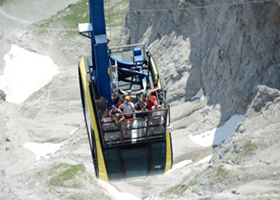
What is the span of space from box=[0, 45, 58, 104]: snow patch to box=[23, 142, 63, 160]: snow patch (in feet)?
51.0

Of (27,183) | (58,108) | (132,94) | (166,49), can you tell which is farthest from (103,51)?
(58,108)

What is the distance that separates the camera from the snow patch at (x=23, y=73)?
5872cm

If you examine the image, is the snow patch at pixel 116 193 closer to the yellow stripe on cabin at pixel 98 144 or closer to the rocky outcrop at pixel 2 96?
the yellow stripe on cabin at pixel 98 144

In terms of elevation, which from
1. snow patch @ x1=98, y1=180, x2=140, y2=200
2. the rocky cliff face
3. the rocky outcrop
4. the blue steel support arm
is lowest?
the rocky outcrop

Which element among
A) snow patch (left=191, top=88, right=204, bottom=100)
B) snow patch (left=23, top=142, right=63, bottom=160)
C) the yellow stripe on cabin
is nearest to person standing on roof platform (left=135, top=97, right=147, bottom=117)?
the yellow stripe on cabin

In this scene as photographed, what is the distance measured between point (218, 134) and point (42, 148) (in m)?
15.1

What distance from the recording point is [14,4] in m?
91.0

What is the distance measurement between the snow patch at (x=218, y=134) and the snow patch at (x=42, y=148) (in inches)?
487

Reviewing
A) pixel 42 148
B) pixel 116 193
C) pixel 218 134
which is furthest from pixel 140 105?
pixel 42 148

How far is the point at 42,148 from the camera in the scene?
40562 millimetres

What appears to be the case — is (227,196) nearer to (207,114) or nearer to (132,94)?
(132,94)

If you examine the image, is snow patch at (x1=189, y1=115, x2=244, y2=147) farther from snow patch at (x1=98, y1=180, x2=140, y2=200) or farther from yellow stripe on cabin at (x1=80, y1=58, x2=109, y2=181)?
yellow stripe on cabin at (x1=80, y1=58, x2=109, y2=181)

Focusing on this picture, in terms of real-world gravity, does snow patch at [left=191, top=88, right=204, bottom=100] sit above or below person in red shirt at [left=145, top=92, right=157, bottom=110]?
below

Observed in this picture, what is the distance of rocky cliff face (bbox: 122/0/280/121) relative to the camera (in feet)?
93.9
